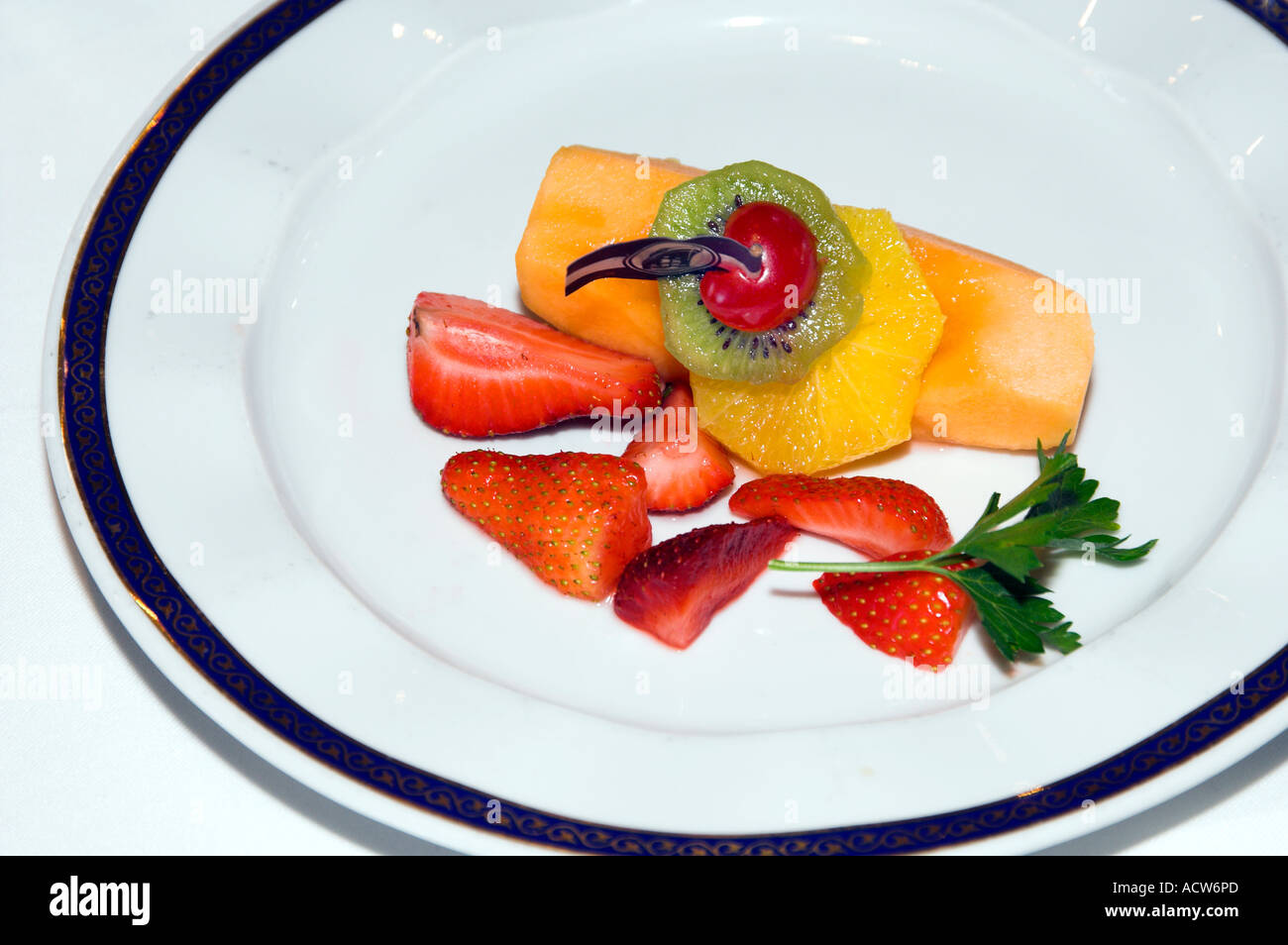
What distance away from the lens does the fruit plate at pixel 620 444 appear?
67.9 inches

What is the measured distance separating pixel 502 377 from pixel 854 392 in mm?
610

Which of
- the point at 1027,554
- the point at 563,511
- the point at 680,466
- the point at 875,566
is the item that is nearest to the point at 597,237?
the point at 680,466

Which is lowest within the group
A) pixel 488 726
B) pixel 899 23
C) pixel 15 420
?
pixel 488 726

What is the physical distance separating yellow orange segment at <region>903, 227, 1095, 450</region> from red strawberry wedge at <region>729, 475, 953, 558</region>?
0.18 meters

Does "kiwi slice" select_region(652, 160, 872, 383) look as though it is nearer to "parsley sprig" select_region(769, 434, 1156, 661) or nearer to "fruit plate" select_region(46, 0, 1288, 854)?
"fruit plate" select_region(46, 0, 1288, 854)

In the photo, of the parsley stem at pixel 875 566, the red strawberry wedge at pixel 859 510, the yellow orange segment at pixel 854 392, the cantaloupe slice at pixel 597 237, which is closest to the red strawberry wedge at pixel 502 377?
the cantaloupe slice at pixel 597 237

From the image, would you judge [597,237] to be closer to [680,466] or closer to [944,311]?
[680,466]

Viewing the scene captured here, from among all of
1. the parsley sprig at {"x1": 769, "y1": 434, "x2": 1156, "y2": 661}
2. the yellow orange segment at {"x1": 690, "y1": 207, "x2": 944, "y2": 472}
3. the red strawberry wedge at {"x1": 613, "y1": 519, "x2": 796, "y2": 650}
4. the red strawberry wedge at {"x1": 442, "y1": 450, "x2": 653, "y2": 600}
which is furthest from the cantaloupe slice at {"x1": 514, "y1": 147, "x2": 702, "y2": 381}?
the parsley sprig at {"x1": 769, "y1": 434, "x2": 1156, "y2": 661}

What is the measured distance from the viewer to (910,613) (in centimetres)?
194

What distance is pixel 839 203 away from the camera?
256cm

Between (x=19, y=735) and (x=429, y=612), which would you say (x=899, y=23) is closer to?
(x=429, y=612)

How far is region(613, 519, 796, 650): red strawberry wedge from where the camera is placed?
1.95 metres
